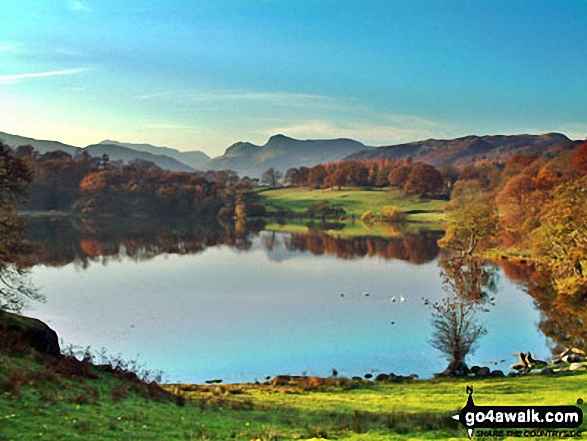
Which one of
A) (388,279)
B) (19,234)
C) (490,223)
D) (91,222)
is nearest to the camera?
(19,234)

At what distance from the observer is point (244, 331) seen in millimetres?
34188

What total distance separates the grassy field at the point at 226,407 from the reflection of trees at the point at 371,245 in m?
48.1

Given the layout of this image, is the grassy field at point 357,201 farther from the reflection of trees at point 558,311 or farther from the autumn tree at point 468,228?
the reflection of trees at point 558,311

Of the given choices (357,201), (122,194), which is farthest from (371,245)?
(122,194)

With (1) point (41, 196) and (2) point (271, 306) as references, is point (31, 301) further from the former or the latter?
(1) point (41, 196)

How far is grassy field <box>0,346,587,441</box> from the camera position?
40.3 feet

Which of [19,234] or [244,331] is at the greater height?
[19,234]

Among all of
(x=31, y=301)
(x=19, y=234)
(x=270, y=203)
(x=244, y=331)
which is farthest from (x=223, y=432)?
(x=270, y=203)

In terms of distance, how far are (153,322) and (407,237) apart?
67.0 meters

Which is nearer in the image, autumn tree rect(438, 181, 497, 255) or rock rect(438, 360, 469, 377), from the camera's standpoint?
rock rect(438, 360, 469, 377)

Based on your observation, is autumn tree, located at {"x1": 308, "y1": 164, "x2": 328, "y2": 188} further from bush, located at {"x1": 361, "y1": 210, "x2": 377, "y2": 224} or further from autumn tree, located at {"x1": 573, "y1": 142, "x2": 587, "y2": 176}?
autumn tree, located at {"x1": 573, "y1": 142, "x2": 587, "y2": 176}

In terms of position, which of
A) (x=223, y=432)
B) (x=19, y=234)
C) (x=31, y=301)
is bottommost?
(x=31, y=301)

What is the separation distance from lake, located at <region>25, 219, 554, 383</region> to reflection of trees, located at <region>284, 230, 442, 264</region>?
56 cm

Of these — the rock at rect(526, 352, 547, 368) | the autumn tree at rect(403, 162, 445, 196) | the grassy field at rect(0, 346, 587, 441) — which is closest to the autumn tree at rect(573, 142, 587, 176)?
the rock at rect(526, 352, 547, 368)
